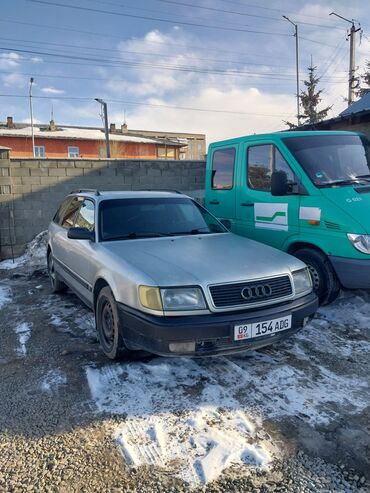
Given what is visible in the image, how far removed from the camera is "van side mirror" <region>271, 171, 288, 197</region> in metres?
4.70

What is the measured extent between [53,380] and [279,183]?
326 centimetres

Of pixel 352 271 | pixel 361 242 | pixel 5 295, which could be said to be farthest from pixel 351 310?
pixel 5 295

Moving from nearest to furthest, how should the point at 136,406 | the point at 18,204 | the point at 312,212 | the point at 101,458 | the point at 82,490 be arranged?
the point at 82,490
the point at 101,458
the point at 136,406
the point at 312,212
the point at 18,204

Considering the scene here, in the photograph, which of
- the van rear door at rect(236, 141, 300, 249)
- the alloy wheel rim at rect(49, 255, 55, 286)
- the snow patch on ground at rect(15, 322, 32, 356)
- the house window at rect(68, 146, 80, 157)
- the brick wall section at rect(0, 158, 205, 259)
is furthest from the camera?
the house window at rect(68, 146, 80, 157)

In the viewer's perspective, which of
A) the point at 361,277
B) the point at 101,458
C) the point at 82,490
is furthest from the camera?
the point at 361,277

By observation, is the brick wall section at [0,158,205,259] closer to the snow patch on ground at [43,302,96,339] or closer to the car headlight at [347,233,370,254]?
the snow patch on ground at [43,302,96,339]

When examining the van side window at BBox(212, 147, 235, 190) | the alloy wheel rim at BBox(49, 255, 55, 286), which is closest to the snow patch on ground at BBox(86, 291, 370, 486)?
the van side window at BBox(212, 147, 235, 190)

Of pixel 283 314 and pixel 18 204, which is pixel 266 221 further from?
pixel 18 204

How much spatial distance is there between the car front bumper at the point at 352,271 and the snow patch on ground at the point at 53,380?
3.02m

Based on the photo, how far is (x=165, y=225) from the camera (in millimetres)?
4363

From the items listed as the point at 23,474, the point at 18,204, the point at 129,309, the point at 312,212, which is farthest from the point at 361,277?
the point at 18,204

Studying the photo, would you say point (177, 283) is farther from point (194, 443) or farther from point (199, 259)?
point (194, 443)

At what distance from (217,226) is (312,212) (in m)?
1.11

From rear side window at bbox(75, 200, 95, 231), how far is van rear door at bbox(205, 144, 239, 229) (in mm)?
2148
